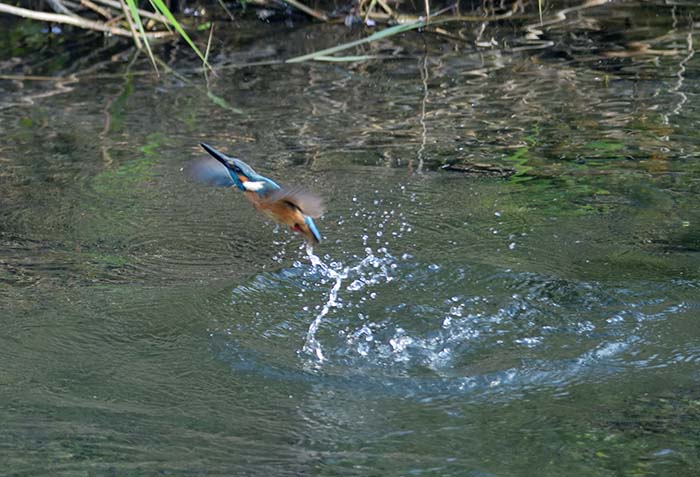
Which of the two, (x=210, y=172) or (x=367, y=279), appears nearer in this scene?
(x=210, y=172)

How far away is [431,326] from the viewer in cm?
334

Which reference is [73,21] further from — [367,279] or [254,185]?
[254,185]

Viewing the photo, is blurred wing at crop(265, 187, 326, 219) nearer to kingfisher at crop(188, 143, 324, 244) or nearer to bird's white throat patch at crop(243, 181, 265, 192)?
kingfisher at crop(188, 143, 324, 244)

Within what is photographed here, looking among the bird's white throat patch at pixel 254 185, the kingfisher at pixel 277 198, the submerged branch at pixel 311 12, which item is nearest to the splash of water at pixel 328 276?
the kingfisher at pixel 277 198

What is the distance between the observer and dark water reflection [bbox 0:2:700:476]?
2.61 m

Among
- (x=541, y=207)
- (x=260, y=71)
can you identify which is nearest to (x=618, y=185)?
(x=541, y=207)

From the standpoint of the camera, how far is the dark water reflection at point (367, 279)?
103 inches

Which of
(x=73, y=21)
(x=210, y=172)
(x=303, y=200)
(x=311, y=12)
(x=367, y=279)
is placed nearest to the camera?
(x=303, y=200)

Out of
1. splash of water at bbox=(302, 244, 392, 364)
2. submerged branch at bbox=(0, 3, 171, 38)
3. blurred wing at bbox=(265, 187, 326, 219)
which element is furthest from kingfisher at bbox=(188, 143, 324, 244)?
submerged branch at bbox=(0, 3, 171, 38)

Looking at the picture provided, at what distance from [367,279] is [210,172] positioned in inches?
34.3

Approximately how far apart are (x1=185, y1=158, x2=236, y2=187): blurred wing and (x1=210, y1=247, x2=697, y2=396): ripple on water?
0.52 meters

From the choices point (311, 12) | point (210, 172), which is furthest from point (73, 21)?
point (210, 172)

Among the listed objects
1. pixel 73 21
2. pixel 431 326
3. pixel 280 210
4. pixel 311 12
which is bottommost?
pixel 431 326

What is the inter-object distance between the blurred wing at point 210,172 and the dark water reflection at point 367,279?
1.71 ft
